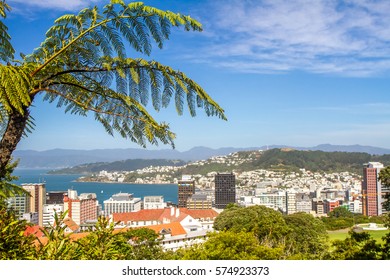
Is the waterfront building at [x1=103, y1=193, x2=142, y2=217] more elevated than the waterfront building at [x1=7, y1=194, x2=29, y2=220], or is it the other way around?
the waterfront building at [x1=7, y1=194, x2=29, y2=220]

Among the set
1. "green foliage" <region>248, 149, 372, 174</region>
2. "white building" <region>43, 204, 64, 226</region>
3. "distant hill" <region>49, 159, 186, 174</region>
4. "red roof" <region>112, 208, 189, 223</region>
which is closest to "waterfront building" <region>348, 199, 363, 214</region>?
"green foliage" <region>248, 149, 372, 174</region>

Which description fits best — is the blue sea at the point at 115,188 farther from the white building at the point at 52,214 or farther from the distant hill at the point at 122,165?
the white building at the point at 52,214

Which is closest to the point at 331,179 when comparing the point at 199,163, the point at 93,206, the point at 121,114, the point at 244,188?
the point at 244,188

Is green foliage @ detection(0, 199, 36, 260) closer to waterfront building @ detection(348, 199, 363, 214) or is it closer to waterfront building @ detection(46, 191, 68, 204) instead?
waterfront building @ detection(46, 191, 68, 204)

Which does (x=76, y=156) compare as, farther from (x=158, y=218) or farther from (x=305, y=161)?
(x=305, y=161)

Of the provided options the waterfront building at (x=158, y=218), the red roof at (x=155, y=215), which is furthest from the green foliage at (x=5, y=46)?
the red roof at (x=155, y=215)

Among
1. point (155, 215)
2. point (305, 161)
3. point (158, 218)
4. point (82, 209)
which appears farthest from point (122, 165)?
point (158, 218)
